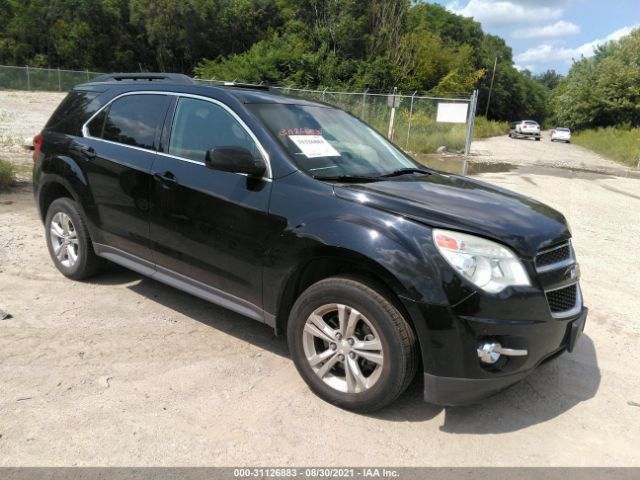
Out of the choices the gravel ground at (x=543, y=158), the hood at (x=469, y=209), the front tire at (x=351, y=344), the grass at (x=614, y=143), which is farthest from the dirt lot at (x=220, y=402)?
the grass at (x=614, y=143)

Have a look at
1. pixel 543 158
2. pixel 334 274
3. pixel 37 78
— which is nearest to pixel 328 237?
pixel 334 274

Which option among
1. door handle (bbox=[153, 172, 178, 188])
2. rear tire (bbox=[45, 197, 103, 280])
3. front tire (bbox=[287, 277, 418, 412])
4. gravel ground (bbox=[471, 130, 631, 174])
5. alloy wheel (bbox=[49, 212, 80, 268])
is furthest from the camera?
gravel ground (bbox=[471, 130, 631, 174])

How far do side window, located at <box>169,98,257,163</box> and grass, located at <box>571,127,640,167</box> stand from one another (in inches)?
960

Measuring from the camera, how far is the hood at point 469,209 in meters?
2.78

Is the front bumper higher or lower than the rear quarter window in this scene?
lower

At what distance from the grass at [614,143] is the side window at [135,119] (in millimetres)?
24413

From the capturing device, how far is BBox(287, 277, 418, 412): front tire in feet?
9.01

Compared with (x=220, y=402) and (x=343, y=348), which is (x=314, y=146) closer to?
(x=343, y=348)

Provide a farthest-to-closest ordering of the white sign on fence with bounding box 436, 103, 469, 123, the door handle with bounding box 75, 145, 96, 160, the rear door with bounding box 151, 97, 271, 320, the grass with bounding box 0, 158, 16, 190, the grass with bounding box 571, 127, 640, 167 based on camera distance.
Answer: the grass with bounding box 571, 127, 640, 167 → the white sign on fence with bounding box 436, 103, 469, 123 → the grass with bounding box 0, 158, 16, 190 → the door handle with bounding box 75, 145, 96, 160 → the rear door with bounding box 151, 97, 271, 320

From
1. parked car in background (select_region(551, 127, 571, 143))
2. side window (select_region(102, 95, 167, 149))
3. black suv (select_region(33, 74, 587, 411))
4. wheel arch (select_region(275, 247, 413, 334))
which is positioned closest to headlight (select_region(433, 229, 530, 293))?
black suv (select_region(33, 74, 587, 411))

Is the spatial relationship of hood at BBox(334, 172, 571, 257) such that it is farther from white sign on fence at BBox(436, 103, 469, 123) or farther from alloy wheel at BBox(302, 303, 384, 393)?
white sign on fence at BBox(436, 103, 469, 123)

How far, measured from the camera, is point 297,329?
10.2 feet

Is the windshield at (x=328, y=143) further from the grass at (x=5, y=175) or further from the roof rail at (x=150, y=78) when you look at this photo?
the grass at (x=5, y=175)

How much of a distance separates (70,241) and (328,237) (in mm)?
2961
